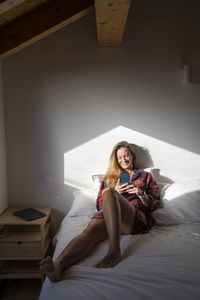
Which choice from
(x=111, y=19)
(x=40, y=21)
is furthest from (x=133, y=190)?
(x=40, y=21)

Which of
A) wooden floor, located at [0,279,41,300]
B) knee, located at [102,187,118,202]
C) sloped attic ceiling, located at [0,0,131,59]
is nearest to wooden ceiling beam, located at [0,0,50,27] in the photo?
sloped attic ceiling, located at [0,0,131,59]

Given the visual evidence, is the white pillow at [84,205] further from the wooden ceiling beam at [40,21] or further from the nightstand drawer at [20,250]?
the wooden ceiling beam at [40,21]

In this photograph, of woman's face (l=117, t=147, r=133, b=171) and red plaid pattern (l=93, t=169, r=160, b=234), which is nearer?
red plaid pattern (l=93, t=169, r=160, b=234)

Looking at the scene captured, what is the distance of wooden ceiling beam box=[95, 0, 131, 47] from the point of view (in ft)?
5.32

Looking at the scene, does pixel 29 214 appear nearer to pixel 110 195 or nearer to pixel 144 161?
pixel 110 195

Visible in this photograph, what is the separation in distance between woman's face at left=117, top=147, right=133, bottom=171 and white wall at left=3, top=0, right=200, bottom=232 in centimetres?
32

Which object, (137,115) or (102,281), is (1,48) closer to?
(137,115)

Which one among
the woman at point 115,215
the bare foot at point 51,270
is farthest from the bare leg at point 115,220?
the bare foot at point 51,270

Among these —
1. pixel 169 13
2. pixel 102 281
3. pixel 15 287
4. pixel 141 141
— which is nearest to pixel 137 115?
pixel 141 141

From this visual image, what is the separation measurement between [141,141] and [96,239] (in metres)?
1.14

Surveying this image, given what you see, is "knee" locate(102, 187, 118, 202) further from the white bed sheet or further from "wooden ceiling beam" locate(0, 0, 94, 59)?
"wooden ceiling beam" locate(0, 0, 94, 59)

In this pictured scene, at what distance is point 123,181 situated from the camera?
218 cm

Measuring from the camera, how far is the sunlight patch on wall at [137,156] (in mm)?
2533

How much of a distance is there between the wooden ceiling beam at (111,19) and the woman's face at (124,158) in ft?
3.19
